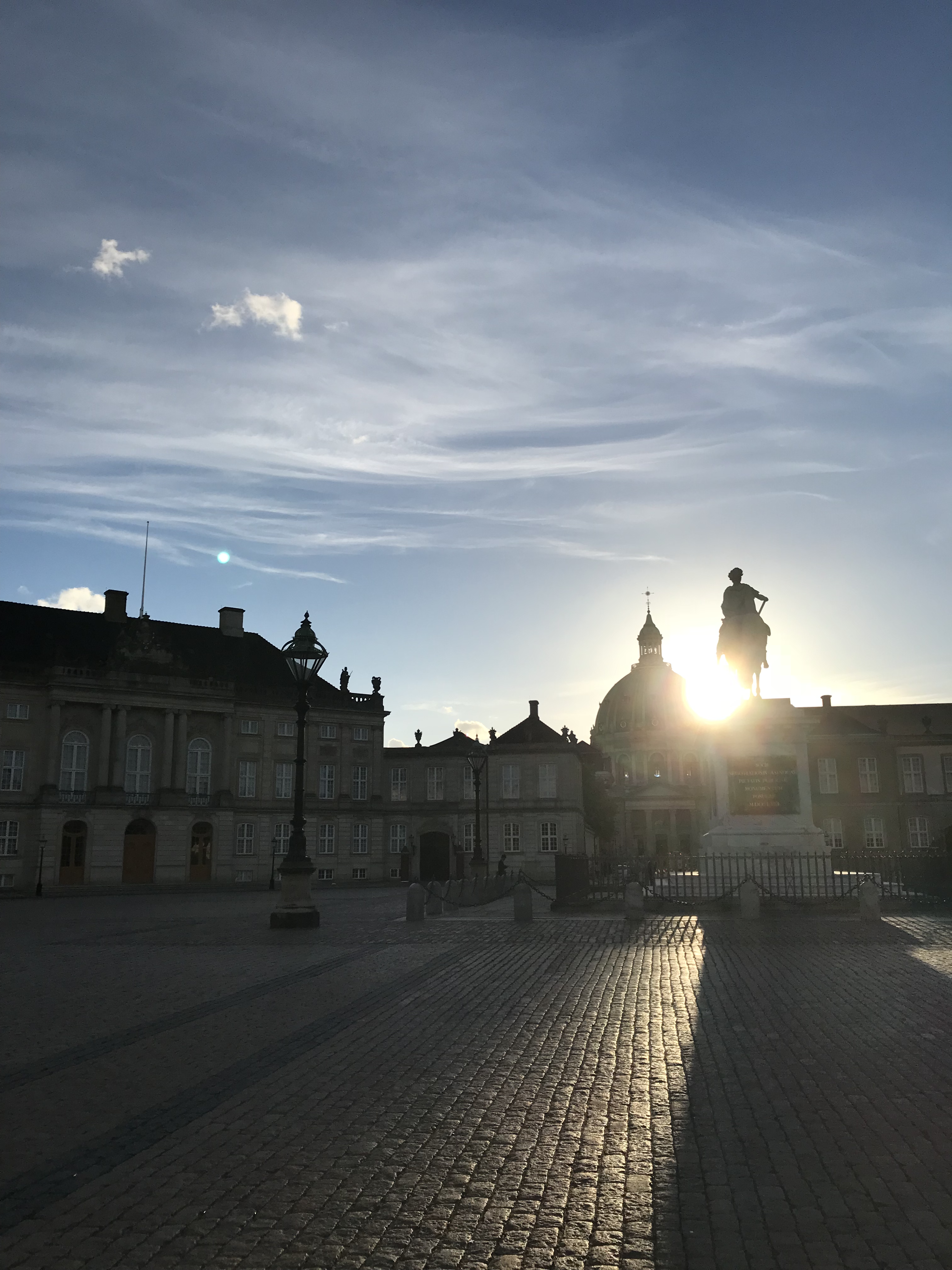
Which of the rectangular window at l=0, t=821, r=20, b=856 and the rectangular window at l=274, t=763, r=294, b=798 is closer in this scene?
the rectangular window at l=0, t=821, r=20, b=856

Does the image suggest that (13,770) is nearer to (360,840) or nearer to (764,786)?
(360,840)

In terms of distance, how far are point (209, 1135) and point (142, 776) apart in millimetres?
53617

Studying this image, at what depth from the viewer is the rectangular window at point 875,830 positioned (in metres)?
72.3

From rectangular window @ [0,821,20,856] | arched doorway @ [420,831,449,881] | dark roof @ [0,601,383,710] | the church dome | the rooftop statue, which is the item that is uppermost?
the church dome

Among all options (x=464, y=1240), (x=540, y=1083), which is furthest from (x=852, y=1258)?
(x=540, y=1083)

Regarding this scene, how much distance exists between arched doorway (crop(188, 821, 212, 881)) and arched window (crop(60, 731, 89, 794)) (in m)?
6.70

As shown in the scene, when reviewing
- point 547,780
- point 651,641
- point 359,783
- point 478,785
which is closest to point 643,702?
point 651,641

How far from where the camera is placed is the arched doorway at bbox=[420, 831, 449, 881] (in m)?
68.9

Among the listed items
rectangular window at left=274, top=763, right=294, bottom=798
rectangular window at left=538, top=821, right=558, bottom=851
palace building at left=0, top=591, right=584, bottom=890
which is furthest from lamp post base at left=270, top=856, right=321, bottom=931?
rectangular window at left=538, top=821, right=558, bottom=851

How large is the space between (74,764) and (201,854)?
8.77 meters

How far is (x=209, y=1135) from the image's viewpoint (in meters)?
6.61

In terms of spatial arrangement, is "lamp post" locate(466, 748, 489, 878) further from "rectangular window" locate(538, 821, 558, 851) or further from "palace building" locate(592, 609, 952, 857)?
"rectangular window" locate(538, 821, 558, 851)

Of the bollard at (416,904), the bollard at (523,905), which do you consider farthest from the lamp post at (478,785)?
the bollard at (523,905)

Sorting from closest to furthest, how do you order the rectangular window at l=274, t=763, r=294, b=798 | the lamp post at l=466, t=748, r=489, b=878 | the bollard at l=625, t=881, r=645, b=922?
1. the bollard at l=625, t=881, r=645, b=922
2. the lamp post at l=466, t=748, r=489, b=878
3. the rectangular window at l=274, t=763, r=294, b=798
